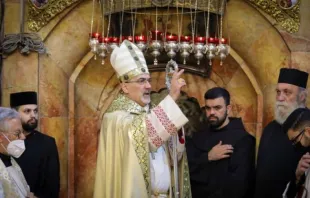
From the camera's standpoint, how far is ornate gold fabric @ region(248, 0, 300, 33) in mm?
7922

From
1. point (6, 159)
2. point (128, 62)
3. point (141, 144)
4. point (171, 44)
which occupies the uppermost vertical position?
point (171, 44)

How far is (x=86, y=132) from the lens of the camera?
841 cm

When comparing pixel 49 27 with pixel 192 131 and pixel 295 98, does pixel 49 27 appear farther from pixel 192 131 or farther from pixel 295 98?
pixel 295 98

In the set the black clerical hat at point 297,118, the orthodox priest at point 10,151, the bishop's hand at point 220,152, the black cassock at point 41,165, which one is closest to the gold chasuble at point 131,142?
the orthodox priest at point 10,151

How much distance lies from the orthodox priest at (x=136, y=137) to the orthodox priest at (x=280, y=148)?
3.17 feet

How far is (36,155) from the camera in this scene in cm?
751

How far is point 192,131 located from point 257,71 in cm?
95

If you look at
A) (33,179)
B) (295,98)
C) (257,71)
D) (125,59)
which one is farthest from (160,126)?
(257,71)

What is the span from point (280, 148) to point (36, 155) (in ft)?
7.95

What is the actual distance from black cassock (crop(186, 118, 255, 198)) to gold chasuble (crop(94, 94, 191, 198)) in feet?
3.84

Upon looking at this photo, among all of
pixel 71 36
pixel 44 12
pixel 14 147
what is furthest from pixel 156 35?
pixel 14 147

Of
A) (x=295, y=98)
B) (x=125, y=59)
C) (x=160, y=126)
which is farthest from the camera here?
(x=295, y=98)

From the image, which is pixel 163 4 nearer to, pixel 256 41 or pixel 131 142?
pixel 256 41

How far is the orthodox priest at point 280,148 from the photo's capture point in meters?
6.49
